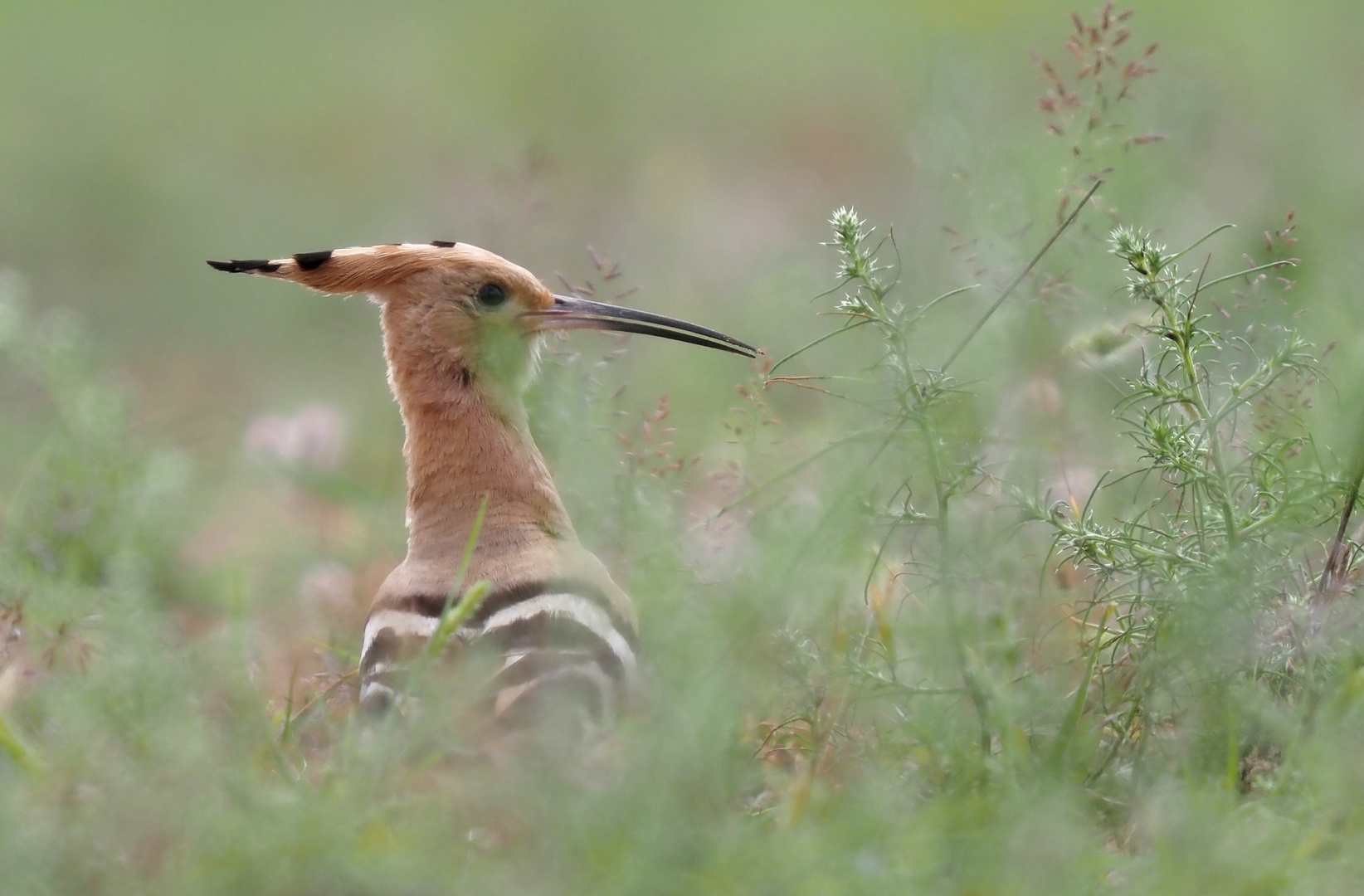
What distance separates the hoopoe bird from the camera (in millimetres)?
2098

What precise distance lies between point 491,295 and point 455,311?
3.2 inches

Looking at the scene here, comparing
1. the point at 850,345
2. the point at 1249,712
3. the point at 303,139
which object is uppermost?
the point at 303,139

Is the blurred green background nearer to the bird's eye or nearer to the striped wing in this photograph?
the bird's eye

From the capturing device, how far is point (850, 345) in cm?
297

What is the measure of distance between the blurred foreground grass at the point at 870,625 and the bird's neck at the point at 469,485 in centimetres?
8

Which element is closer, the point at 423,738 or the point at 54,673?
the point at 423,738

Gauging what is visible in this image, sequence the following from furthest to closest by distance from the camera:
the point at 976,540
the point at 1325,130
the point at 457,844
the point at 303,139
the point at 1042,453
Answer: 1. the point at 303,139
2. the point at 1325,130
3. the point at 1042,453
4. the point at 976,540
5. the point at 457,844

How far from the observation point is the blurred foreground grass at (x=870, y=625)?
1.57 metres

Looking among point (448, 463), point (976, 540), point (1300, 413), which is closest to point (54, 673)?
point (448, 463)

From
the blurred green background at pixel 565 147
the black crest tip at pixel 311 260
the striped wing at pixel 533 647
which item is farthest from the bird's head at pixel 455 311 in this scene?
the striped wing at pixel 533 647

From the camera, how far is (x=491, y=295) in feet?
9.41

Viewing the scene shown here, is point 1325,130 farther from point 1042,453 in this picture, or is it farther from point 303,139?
point 303,139

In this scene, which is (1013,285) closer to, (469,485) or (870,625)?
(870,625)

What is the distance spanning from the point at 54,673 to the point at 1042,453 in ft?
4.78
